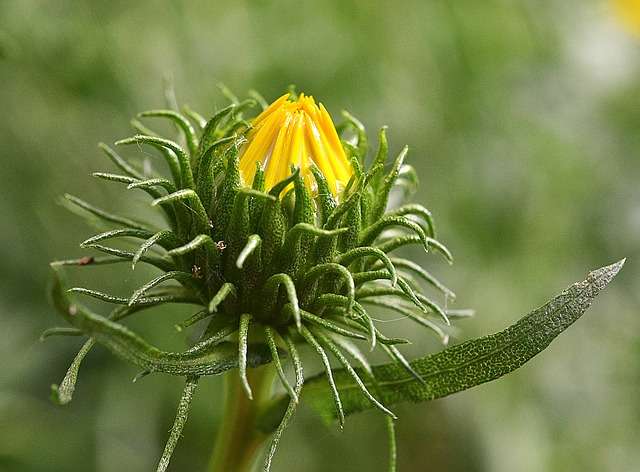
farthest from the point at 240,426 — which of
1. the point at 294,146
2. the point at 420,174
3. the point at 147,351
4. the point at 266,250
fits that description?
the point at 420,174

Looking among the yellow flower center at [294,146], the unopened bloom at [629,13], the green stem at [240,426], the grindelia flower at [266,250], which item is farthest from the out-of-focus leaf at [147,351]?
the unopened bloom at [629,13]

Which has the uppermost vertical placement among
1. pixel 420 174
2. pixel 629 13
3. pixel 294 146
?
pixel 294 146

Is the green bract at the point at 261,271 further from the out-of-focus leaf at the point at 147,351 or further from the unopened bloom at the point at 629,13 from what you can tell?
the unopened bloom at the point at 629,13

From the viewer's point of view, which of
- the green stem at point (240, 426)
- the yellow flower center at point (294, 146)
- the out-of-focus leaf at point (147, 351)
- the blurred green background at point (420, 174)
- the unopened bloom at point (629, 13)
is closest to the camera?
the out-of-focus leaf at point (147, 351)

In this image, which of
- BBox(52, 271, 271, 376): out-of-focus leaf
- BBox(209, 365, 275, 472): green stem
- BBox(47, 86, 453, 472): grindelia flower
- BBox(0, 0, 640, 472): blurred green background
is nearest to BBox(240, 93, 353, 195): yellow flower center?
BBox(47, 86, 453, 472): grindelia flower

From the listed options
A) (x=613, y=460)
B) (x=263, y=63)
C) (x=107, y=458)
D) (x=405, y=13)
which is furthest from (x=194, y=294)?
(x=405, y=13)

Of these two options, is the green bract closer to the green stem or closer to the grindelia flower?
the grindelia flower

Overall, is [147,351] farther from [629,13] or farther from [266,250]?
[629,13]

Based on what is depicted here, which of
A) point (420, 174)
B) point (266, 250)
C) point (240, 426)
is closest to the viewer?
point (266, 250)
